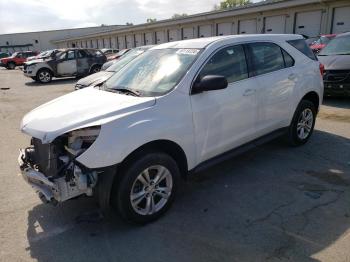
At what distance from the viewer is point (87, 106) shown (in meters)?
3.58

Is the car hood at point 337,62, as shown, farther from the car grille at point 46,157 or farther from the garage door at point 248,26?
the garage door at point 248,26

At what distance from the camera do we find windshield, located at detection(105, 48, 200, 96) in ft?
12.3

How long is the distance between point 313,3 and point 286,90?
726 inches

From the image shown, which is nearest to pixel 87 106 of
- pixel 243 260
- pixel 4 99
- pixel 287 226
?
pixel 243 260

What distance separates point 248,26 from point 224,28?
2.96 meters

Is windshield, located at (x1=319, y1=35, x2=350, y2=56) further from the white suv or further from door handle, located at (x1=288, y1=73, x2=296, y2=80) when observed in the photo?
the white suv

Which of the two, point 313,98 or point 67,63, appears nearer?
point 313,98

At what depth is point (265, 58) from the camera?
4.71m

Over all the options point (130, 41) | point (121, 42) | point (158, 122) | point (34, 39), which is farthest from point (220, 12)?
point (34, 39)

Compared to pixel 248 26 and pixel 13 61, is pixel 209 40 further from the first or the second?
pixel 13 61

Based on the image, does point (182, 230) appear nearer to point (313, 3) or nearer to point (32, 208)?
point (32, 208)

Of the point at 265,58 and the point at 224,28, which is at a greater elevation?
the point at 224,28

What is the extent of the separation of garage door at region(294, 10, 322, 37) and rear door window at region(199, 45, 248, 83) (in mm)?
19311

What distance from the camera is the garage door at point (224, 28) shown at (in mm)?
27453
